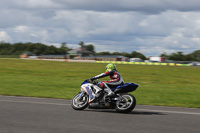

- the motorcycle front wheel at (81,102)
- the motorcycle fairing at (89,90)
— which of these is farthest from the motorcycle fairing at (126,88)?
the motorcycle front wheel at (81,102)

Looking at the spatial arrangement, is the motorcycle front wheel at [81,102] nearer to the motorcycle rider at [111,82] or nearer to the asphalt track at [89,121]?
the asphalt track at [89,121]

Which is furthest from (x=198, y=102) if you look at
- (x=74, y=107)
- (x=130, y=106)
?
(x=74, y=107)

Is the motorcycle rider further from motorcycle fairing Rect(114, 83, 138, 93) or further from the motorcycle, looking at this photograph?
motorcycle fairing Rect(114, 83, 138, 93)

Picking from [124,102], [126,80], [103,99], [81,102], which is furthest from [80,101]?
[126,80]

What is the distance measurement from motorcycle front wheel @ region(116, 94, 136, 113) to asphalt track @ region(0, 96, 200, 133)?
0.19 metres

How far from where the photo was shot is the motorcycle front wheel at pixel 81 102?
941 centimetres

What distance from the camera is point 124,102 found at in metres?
9.02

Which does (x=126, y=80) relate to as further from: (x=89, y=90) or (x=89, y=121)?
(x=89, y=121)

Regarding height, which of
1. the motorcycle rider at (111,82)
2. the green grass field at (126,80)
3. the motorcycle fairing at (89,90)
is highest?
the motorcycle rider at (111,82)

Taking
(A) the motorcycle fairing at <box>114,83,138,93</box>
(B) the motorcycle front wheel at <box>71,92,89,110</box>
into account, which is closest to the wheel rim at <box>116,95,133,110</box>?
(A) the motorcycle fairing at <box>114,83,138,93</box>

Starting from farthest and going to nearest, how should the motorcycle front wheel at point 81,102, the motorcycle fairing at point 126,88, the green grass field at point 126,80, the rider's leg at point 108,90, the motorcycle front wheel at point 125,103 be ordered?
1. the green grass field at point 126,80
2. the motorcycle front wheel at point 81,102
3. the rider's leg at point 108,90
4. the motorcycle fairing at point 126,88
5. the motorcycle front wheel at point 125,103

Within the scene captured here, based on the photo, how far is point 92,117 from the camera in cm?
811

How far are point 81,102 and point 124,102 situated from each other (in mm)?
1522

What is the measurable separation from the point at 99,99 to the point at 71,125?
107 inches
